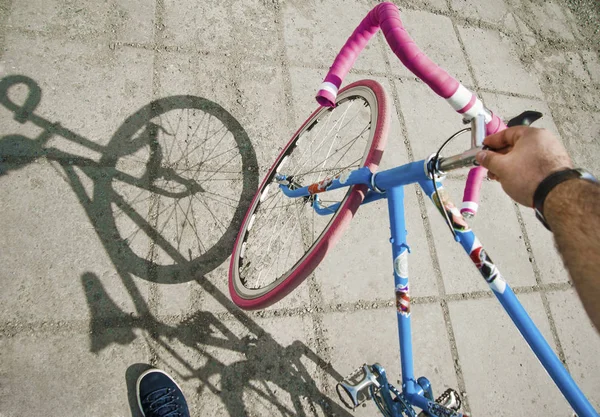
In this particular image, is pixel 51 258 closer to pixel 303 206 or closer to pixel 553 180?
pixel 303 206

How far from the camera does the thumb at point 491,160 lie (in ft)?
3.32

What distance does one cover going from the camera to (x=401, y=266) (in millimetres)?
1662

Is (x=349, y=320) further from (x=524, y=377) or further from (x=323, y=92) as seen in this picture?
(x=323, y=92)

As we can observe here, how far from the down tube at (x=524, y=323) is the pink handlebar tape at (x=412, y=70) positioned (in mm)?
278

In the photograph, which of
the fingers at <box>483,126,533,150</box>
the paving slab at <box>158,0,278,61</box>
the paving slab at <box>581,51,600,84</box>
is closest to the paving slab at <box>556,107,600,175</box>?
the paving slab at <box>581,51,600,84</box>

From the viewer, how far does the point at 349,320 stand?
253 cm

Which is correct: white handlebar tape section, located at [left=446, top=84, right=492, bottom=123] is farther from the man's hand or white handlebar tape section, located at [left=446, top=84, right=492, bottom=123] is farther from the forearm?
the forearm

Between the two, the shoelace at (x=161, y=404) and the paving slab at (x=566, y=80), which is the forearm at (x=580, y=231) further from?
the paving slab at (x=566, y=80)

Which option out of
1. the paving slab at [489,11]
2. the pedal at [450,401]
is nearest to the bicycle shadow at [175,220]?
the pedal at [450,401]

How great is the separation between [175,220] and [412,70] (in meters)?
1.78

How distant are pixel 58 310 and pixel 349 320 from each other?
1681mm

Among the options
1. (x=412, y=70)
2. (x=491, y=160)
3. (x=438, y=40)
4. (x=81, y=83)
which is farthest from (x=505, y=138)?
(x=438, y=40)

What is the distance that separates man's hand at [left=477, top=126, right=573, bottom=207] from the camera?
3.10 feet

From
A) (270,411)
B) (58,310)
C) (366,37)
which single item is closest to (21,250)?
(58,310)
